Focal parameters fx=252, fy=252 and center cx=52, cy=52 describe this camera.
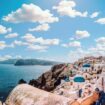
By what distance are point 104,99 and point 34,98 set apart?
291 cm

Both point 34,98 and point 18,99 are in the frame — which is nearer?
point 34,98

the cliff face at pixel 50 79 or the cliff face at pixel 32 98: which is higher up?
the cliff face at pixel 32 98

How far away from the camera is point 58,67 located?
119750 mm

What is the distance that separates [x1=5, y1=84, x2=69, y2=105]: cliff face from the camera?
4.26 metres

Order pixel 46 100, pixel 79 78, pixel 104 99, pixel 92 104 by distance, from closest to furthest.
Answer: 1. pixel 46 100
2. pixel 92 104
3. pixel 104 99
4. pixel 79 78

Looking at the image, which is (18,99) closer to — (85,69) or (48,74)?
(85,69)

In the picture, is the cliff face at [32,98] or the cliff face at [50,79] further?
the cliff face at [50,79]

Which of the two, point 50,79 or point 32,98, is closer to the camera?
point 32,98

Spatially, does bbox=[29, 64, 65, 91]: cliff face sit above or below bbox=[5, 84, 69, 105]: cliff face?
below

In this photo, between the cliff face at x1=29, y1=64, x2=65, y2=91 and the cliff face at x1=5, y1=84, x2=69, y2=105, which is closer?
the cliff face at x1=5, y1=84, x2=69, y2=105

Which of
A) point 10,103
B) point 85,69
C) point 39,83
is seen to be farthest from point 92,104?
point 39,83

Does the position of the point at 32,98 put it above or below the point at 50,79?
above

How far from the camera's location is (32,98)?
176 inches

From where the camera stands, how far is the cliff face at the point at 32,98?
426 cm
